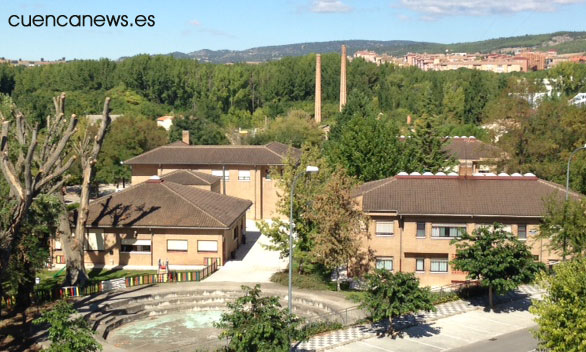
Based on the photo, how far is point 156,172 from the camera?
6488 cm

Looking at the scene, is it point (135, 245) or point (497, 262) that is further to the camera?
point (135, 245)

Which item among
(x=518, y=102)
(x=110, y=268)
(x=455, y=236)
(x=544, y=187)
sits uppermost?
(x=518, y=102)

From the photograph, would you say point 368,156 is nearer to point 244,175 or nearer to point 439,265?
point 244,175

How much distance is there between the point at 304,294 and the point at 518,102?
30840mm

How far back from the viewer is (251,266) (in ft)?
151

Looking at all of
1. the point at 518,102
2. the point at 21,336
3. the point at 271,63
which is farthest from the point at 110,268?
the point at 271,63

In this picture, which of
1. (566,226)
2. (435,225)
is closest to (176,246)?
(435,225)

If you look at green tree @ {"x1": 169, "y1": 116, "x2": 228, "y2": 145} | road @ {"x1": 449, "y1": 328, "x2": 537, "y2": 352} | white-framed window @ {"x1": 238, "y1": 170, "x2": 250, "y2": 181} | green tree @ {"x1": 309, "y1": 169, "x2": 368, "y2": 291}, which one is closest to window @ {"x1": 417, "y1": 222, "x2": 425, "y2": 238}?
green tree @ {"x1": 309, "y1": 169, "x2": 368, "y2": 291}

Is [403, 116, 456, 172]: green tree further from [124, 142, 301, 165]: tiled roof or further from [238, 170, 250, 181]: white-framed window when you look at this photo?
[238, 170, 250, 181]: white-framed window

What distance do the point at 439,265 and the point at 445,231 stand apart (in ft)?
7.14

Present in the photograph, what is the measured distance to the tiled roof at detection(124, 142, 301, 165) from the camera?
6310cm

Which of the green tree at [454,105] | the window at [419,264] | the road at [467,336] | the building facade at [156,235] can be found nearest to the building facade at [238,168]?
the building facade at [156,235]

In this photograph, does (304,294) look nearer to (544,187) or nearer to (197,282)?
(197,282)

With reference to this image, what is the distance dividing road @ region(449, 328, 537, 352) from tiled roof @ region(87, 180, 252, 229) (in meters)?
19.0
